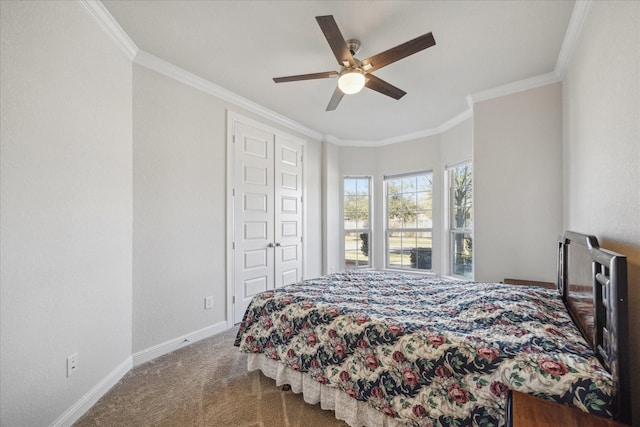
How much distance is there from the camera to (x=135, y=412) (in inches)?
69.4

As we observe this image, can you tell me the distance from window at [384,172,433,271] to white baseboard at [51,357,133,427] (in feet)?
12.9

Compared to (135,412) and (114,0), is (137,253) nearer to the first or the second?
(135,412)

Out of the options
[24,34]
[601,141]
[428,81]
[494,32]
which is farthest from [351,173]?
[24,34]

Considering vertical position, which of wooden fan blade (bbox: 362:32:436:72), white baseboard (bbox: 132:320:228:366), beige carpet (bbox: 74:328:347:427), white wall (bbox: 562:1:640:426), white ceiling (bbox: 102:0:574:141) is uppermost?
→ white ceiling (bbox: 102:0:574:141)

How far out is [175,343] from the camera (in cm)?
261

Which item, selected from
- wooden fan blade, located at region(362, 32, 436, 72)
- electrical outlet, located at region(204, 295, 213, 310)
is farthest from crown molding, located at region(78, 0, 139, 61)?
electrical outlet, located at region(204, 295, 213, 310)

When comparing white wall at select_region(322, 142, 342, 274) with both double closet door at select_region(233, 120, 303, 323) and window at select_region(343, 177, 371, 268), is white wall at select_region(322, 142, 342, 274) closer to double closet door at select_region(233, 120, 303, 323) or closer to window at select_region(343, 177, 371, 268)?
window at select_region(343, 177, 371, 268)

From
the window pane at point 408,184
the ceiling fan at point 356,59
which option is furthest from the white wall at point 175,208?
the window pane at point 408,184

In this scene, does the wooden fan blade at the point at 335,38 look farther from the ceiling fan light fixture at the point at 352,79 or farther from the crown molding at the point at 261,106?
the crown molding at the point at 261,106

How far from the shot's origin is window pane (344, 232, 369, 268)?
500cm

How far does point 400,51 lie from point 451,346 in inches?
70.8

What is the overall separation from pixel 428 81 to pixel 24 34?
304 centimetres

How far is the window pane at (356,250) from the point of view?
197 inches

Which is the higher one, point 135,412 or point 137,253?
point 137,253
